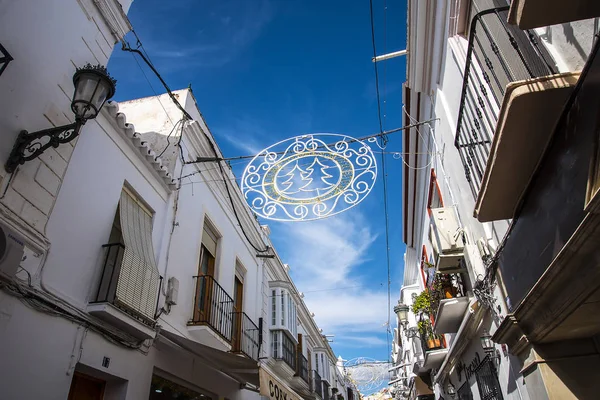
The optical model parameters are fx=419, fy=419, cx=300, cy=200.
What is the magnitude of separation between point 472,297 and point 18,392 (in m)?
5.56

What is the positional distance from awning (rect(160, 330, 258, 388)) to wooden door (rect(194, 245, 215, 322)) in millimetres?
799

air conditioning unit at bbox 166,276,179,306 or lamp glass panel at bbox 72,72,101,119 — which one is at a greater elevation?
lamp glass panel at bbox 72,72,101,119

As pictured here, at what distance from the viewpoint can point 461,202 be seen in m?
6.18

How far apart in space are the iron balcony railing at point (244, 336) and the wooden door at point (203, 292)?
1098 millimetres

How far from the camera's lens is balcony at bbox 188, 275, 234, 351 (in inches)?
282

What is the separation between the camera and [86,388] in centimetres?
504

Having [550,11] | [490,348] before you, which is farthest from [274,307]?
[550,11]

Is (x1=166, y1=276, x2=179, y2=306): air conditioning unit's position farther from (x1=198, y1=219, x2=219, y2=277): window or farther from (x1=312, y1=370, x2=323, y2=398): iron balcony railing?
(x1=312, y1=370, x2=323, y2=398): iron balcony railing

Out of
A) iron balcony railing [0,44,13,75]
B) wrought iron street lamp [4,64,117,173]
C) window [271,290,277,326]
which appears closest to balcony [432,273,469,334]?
wrought iron street lamp [4,64,117,173]

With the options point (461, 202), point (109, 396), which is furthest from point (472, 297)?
point (109, 396)

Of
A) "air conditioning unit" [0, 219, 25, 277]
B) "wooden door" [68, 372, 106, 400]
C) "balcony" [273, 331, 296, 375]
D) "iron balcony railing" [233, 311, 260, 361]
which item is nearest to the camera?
"air conditioning unit" [0, 219, 25, 277]

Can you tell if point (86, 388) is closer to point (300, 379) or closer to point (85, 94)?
point (85, 94)

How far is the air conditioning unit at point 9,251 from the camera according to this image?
3645 mm

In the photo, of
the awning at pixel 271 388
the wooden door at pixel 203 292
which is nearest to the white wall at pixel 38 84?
the wooden door at pixel 203 292
